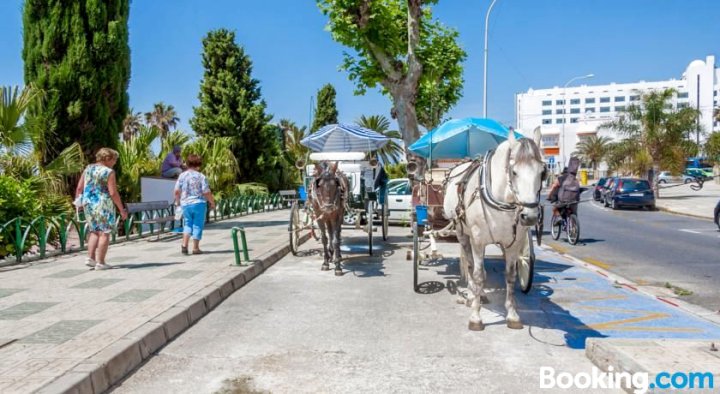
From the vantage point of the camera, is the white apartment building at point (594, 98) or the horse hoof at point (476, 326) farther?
the white apartment building at point (594, 98)

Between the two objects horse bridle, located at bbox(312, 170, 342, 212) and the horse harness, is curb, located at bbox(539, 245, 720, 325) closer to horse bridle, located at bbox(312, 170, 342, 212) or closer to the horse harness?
the horse harness

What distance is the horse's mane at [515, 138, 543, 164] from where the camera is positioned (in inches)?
206

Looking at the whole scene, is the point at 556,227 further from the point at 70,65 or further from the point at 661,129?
the point at 661,129

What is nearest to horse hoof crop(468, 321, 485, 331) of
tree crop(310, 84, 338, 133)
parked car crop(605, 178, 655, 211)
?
parked car crop(605, 178, 655, 211)

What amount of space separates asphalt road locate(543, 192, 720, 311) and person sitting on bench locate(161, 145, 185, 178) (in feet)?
A: 33.9

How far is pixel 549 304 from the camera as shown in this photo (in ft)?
23.5

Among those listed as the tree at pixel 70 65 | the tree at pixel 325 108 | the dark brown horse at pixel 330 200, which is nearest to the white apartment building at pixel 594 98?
the tree at pixel 325 108

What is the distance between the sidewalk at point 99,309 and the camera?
4.26m

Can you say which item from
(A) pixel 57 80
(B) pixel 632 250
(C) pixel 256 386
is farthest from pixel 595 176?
(C) pixel 256 386

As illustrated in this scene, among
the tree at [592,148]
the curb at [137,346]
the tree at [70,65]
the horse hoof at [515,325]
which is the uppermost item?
the tree at [592,148]

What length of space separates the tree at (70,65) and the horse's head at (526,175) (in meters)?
11.8

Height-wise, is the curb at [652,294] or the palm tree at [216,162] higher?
the palm tree at [216,162]

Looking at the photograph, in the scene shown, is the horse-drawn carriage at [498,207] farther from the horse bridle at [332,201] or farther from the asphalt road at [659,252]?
the asphalt road at [659,252]

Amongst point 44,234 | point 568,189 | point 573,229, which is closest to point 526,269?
point 568,189
